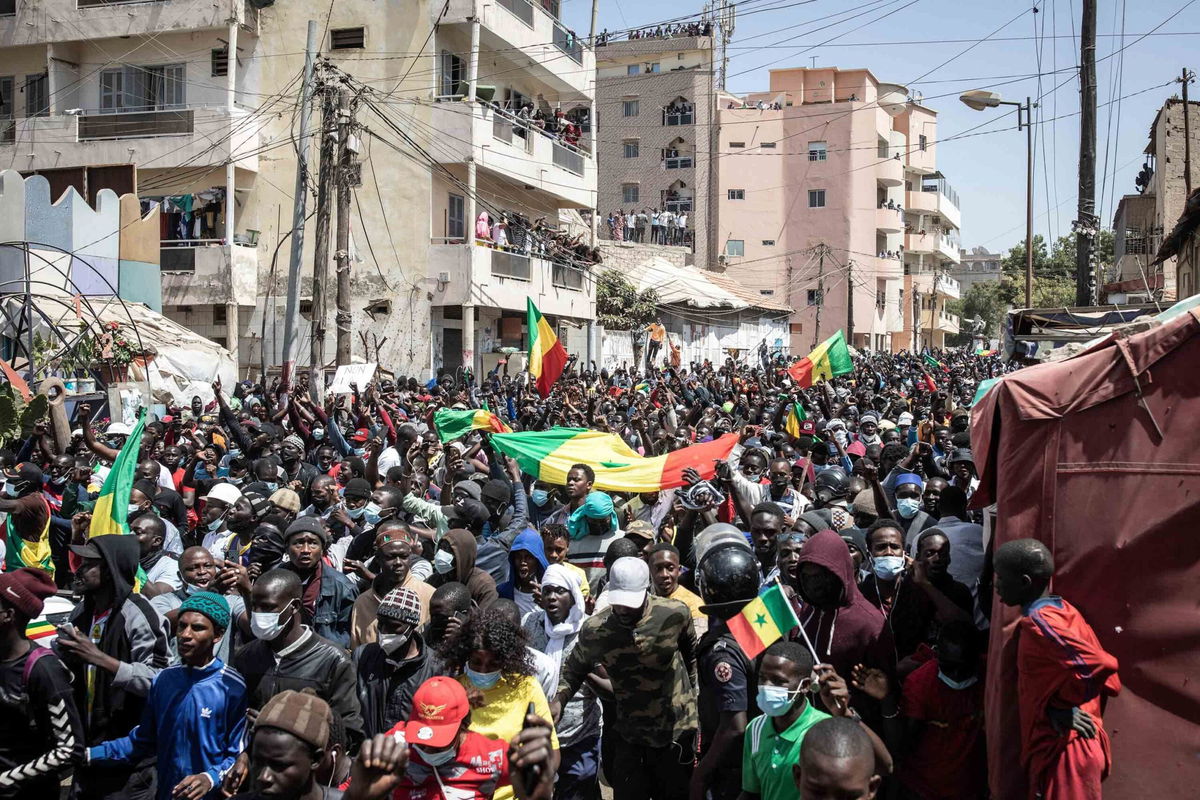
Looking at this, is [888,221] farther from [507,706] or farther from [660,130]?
[507,706]

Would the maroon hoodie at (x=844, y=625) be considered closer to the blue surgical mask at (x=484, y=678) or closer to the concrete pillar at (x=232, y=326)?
the blue surgical mask at (x=484, y=678)

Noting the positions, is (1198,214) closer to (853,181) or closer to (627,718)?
(627,718)

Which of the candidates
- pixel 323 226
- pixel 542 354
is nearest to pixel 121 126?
pixel 323 226

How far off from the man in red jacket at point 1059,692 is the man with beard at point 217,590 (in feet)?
10.7

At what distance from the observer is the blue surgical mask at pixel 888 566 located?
5.28 m

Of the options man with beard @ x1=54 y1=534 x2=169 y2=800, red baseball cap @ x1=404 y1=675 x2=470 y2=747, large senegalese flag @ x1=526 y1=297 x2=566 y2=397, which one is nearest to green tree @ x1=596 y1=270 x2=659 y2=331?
large senegalese flag @ x1=526 y1=297 x2=566 y2=397

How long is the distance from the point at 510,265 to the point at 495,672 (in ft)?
79.3

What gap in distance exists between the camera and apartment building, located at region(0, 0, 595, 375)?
2650 cm

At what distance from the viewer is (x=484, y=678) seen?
4051 mm

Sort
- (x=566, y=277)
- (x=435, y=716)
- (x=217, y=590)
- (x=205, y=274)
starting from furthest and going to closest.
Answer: (x=566, y=277)
(x=205, y=274)
(x=217, y=590)
(x=435, y=716)

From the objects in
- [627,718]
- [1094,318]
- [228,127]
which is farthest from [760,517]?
[228,127]

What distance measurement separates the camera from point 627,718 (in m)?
4.69

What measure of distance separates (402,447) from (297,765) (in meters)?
6.94

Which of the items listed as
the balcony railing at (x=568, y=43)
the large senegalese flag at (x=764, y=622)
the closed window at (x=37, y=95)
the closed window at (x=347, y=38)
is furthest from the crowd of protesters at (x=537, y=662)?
the balcony railing at (x=568, y=43)
